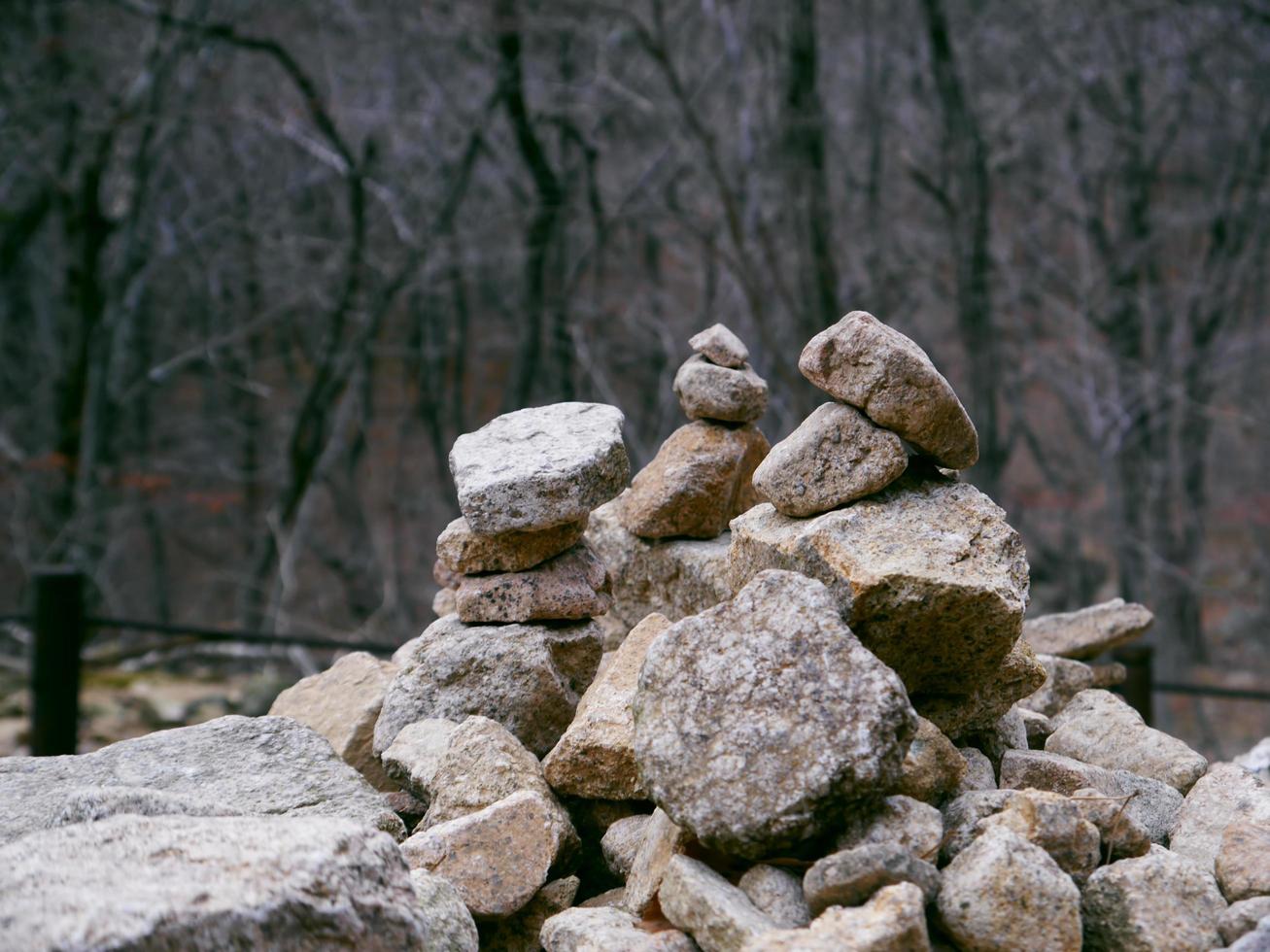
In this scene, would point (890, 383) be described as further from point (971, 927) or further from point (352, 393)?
point (352, 393)

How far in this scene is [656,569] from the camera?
3195 mm

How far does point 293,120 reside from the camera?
11008 millimetres

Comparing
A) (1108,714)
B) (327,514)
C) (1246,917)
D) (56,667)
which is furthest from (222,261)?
(1246,917)

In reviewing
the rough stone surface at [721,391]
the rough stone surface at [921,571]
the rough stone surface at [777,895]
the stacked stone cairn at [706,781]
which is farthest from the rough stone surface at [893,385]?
the rough stone surface at [777,895]

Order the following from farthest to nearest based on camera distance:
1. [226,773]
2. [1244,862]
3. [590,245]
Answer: [590,245] < [226,773] < [1244,862]

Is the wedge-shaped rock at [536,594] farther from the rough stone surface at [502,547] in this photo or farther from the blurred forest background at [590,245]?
the blurred forest background at [590,245]

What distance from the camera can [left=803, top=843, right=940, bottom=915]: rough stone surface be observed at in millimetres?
1750

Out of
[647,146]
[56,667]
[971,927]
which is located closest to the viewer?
[971,927]

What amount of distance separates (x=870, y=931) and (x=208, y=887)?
3.07 feet

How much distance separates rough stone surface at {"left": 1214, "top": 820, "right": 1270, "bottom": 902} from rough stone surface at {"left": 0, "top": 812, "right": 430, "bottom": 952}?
140 centimetres

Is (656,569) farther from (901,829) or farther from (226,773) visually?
(901,829)

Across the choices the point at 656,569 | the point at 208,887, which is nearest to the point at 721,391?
the point at 656,569

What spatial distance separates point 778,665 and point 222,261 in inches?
485

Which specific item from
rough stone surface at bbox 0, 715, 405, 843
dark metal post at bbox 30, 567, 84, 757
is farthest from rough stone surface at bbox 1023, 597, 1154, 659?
dark metal post at bbox 30, 567, 84, 757
